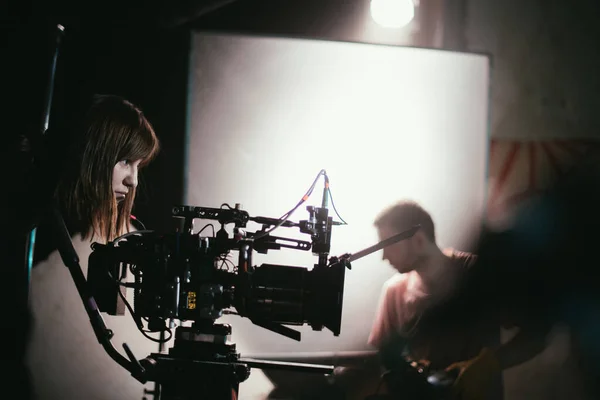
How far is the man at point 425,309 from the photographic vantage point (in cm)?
173

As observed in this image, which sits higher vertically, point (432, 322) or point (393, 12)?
point (393, 12)

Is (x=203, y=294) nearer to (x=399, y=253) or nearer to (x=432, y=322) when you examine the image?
(x=399, y=253)

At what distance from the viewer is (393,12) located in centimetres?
181

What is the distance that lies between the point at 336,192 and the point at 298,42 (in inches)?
22.7

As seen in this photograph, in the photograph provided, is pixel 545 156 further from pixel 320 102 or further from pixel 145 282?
pixel 145 282

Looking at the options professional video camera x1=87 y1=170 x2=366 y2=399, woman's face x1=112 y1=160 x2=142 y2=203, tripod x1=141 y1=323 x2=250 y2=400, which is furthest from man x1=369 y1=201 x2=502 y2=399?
woman's face x1=112 y1=160 x2=142 y2=203

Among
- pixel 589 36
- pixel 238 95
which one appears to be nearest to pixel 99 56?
A: pixel 238 95

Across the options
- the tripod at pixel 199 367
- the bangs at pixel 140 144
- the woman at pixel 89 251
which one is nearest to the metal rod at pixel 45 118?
the woman at pixel 89 251

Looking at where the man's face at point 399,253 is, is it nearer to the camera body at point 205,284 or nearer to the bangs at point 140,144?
the camera body at point 205,284

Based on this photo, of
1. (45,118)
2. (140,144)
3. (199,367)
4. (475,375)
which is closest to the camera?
(199,367)

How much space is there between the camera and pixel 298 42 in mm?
1770

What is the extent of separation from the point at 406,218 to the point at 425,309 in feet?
1.11

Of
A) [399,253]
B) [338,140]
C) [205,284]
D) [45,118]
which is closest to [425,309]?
[399,253]

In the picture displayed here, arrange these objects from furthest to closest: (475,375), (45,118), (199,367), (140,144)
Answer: (475,375) < (140,144) < (45,118) < (199,367)
